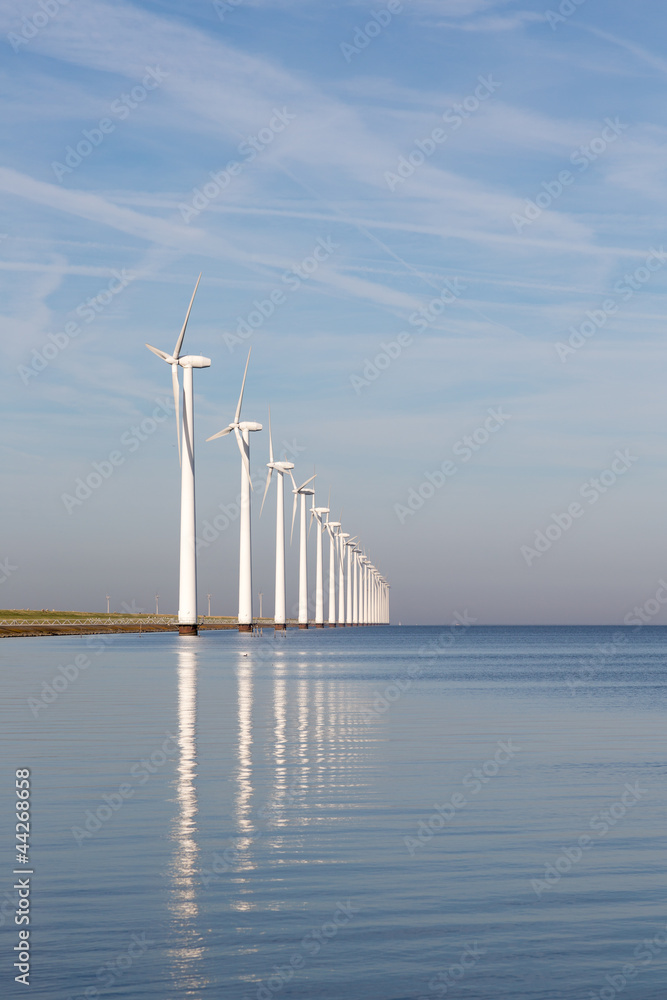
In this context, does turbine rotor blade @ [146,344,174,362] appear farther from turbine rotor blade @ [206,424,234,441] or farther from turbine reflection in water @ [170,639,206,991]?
turbine reflection in water @ [170,639,206,991]

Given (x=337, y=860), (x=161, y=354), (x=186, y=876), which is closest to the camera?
(x=186, y=876)

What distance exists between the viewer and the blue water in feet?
41.2

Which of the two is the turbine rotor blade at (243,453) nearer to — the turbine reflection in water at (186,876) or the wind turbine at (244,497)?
the wind turbine at (244,497)

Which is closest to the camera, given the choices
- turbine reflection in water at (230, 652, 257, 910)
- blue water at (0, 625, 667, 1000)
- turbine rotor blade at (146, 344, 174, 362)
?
blue water at (0, 625, 667, 1000)

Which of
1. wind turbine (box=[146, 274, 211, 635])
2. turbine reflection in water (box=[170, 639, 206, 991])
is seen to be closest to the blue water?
turbine reflection in water (box=[170, 639, 206, 991])

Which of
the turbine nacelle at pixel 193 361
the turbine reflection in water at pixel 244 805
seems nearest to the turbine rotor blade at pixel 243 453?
the turbine nacelle at pixel 193 361

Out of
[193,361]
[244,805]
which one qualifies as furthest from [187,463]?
[244,805]

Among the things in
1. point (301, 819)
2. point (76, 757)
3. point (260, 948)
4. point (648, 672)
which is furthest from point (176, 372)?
point (260, 948)

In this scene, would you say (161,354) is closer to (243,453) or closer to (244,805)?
(243,453)

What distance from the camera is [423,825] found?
21.2m

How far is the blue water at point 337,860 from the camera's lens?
41.2ft

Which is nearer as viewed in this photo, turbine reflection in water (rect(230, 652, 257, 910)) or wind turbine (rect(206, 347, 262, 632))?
turbine reflection in water (rect(230, 652, 257, 910))

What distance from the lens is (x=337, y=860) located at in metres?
18.0

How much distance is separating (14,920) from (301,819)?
7956 mm
